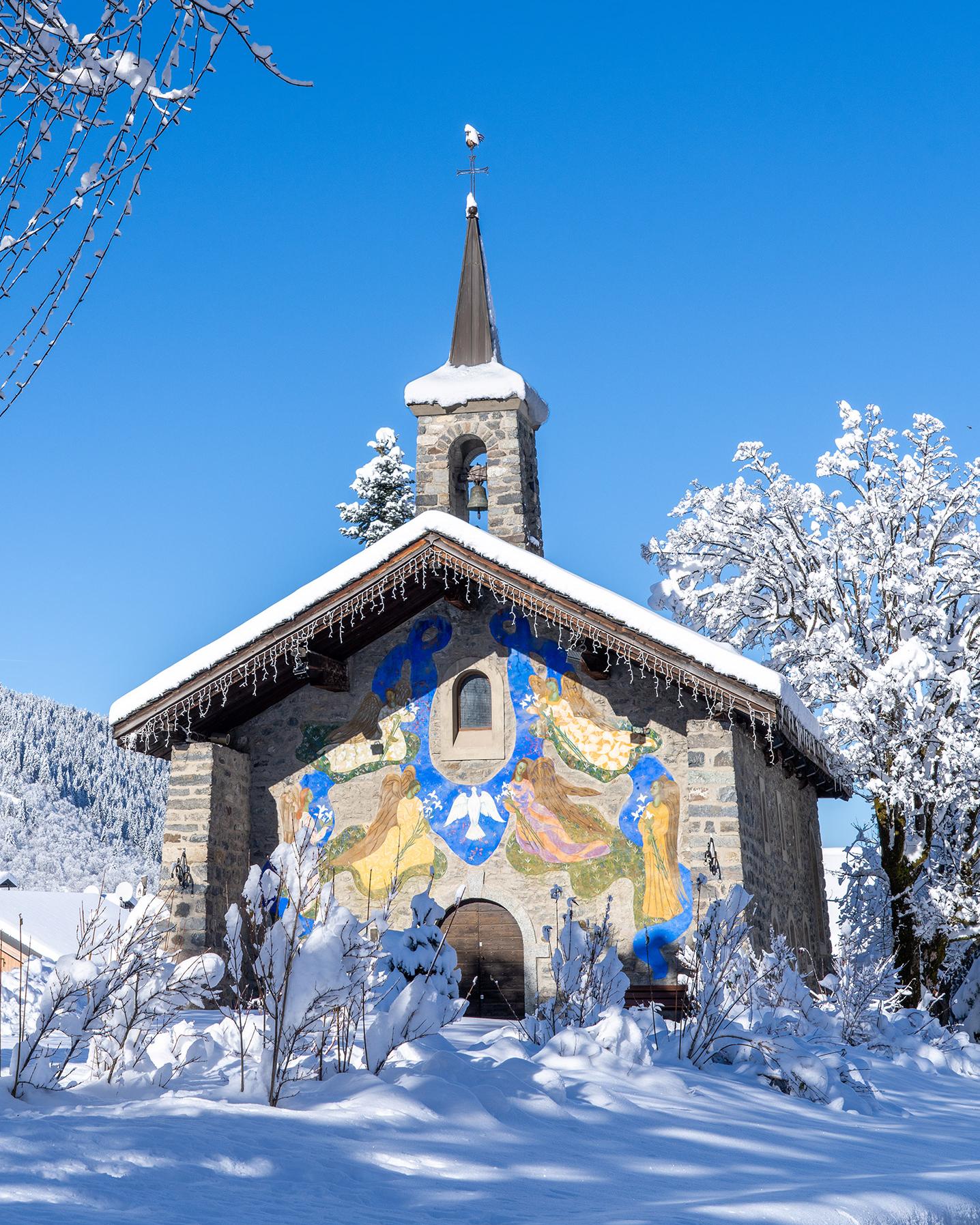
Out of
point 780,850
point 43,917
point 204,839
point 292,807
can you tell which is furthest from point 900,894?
point 43,917

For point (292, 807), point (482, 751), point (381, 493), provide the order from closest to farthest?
1. point (482, 751)
2. point (292, 807)
3. point (381, 493)

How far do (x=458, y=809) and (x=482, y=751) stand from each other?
0.66m

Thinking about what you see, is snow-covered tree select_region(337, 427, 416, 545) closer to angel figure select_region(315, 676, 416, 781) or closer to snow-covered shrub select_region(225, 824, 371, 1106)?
angel figure select_region(315, 676, 416, 781)

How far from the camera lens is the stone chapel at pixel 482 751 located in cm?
1227

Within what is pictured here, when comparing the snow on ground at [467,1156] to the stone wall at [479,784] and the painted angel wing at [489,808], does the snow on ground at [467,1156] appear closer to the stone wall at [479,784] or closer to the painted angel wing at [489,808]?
the stone wall at [479,784]

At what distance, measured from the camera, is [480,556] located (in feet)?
41.5

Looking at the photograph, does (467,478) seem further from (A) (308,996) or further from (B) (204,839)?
(A) (308,996)

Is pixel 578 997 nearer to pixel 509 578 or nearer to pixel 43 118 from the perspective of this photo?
pixel 509 578

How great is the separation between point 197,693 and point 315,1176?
363 inches

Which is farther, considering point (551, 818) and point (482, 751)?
point (482, 751)

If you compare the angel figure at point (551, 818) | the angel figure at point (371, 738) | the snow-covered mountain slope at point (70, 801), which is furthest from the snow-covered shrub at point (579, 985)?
the snow-covered mountain slope at point (70, 801)

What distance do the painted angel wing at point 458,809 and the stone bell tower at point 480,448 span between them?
3.80 m

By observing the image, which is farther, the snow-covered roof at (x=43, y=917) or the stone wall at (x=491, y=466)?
the snow-covered roof at (x=43, y=917)

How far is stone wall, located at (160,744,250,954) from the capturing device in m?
13.1
